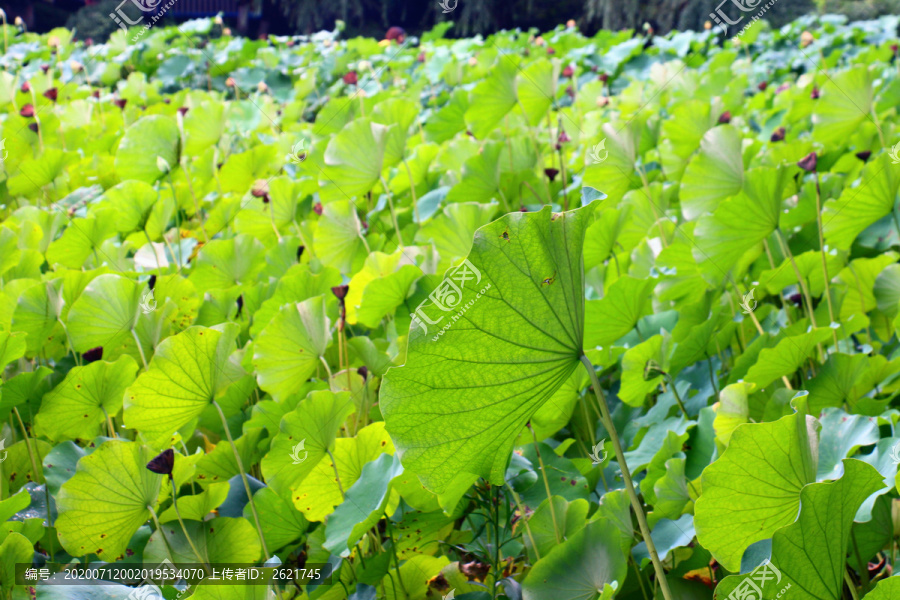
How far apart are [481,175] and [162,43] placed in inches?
162

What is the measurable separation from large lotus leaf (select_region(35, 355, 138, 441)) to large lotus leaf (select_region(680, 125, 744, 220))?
1.00 metres

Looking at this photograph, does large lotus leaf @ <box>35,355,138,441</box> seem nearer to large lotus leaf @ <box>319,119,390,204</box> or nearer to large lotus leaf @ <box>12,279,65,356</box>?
large lotus leaf @ <box>12,279,65,356</box>

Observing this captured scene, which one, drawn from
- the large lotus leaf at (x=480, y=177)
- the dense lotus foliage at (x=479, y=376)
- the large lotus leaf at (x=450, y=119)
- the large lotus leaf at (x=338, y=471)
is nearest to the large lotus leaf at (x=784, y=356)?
the dense lotus foliage at (x=479, y=376)

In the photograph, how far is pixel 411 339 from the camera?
60 centimetres

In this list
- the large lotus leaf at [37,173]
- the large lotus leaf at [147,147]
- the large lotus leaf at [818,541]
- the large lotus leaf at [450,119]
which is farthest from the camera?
the large lotus leaf at [450,119]

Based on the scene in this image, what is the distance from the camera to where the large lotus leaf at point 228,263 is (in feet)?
4.76

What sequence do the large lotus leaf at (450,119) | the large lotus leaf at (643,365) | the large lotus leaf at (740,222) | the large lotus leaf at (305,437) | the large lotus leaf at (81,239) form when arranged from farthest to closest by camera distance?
the large lotus leaf at (450,119) → the large lotus leaf at (81,239) → the large lotus leaf at (740,222) → the large lotus leaf at (643,365) → the large lotus leaf at (305,437)

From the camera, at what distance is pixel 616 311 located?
1118 mm

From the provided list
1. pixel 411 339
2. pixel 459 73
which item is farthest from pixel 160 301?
pixel 459 73

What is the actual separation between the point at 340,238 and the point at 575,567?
35.7 inches

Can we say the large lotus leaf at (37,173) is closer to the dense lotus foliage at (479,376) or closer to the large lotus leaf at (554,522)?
the dense lotus foliage at (479,376)

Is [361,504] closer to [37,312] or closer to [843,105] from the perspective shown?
[37,312]

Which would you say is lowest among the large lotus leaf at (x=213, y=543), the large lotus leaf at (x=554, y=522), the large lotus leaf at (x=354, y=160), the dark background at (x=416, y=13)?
the large lotus leaf at (x=213, y=543)

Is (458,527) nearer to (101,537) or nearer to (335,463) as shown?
(335,463)
